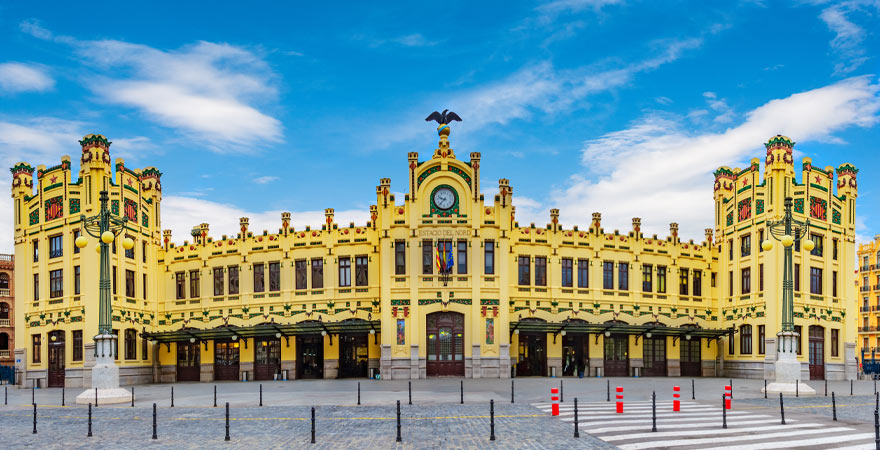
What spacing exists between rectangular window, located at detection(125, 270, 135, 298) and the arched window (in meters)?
38.8

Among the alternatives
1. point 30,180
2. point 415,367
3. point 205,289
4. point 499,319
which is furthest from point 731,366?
point 30,180

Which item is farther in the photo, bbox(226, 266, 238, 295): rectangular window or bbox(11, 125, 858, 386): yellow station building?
bbox(226, 266, 238, 295): rectangular window

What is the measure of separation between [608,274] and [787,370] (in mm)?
18226

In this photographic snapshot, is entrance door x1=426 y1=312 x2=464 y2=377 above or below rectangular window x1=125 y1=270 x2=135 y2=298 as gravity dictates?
below

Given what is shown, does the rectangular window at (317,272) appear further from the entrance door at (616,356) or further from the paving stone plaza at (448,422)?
the entrance door at (616,356)

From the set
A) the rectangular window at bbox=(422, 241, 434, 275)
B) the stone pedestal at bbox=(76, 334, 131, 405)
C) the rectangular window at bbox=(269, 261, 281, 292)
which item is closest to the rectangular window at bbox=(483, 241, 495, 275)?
the rectangular window at bbox=(422, 241, 434, 275)

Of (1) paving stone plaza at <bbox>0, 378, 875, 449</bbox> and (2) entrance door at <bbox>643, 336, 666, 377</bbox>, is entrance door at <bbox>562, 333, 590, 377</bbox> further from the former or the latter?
(1) paving stone plaza at <bbox>0, 378, 875, 449</bbox>

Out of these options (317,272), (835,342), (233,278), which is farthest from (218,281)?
(835,342)

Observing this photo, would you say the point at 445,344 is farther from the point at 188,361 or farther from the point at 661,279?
the point at 188,361

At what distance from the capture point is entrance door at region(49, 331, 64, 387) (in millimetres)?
47844

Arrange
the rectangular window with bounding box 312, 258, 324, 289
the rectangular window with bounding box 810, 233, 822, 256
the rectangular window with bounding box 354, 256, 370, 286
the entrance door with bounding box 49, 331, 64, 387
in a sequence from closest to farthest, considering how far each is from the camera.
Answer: the entrance door with bounding box 49, 331, 64, 387 → the rectangular window with bounding box 354, 256, 370, 286 → the rectangular window with bounding box 312, 258, 324, 289 → the rectangular window with bounding box 810, 233, 822, 256

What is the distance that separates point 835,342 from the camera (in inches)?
2003

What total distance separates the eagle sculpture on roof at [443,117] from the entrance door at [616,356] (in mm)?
16871

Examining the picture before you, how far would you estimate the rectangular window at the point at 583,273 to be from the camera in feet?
167
